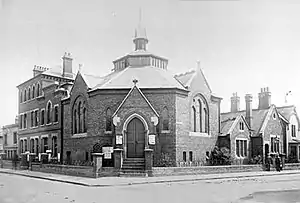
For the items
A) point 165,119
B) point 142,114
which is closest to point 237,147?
point 165,119

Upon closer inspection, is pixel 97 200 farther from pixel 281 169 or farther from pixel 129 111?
pixel 281 169

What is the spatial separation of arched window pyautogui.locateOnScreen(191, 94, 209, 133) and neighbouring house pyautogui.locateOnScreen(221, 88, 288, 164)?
7.83 feet

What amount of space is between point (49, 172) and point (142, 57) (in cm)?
A: 759

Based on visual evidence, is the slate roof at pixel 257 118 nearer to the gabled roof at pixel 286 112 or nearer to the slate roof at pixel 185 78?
the gabled roof at pixel 286 112

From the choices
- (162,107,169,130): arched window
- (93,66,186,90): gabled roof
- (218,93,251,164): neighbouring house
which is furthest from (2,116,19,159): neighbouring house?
(218,93,251,164): neighbouring house

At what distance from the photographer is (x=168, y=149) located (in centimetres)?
1930

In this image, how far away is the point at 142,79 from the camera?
67.1 ft

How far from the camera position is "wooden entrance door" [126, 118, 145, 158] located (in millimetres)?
18703

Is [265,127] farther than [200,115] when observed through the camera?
Yes

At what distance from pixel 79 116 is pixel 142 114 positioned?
15.2 ft

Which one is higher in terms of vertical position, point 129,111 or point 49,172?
point 129,111

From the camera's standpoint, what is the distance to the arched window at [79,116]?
69.4 feet

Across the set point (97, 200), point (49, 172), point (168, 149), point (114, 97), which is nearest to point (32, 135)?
point (49, 172)

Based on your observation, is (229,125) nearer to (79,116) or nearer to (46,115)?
(79,116)
